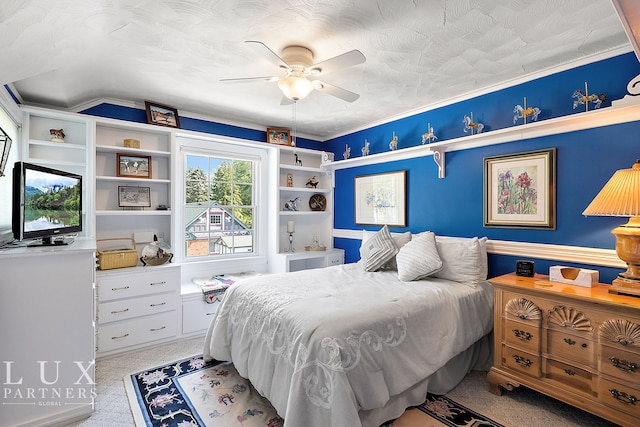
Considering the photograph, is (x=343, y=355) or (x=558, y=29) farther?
(x=558, y=29)

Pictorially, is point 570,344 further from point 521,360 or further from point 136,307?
point 136,307

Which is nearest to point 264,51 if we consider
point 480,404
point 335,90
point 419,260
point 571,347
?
point 335,90

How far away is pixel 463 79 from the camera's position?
2633mm

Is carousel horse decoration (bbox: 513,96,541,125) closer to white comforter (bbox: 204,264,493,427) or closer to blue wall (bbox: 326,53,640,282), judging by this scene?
blue wall (bbox: 326,53,640,282)

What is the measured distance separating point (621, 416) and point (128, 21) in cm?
359

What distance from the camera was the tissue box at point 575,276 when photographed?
202cm

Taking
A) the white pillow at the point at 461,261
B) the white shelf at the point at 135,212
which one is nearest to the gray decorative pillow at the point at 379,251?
the white pillow at the point at 461,261

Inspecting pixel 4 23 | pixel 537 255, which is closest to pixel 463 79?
pixel 537 255

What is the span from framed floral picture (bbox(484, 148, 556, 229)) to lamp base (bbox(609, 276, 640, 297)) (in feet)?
2.13

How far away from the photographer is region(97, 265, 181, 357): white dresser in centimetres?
274

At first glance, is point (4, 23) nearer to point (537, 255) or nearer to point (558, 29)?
point (558, 29)

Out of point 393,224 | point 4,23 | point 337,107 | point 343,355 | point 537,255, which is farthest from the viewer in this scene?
point 393,224

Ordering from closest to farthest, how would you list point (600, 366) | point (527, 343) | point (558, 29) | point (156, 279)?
point (600, 366), point (558, 29), point (527, 343), point (156, 279)

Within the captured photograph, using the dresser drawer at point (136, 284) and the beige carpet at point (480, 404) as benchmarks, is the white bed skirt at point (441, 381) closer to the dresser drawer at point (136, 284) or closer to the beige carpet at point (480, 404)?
the beige carpet at point (480, 404)
